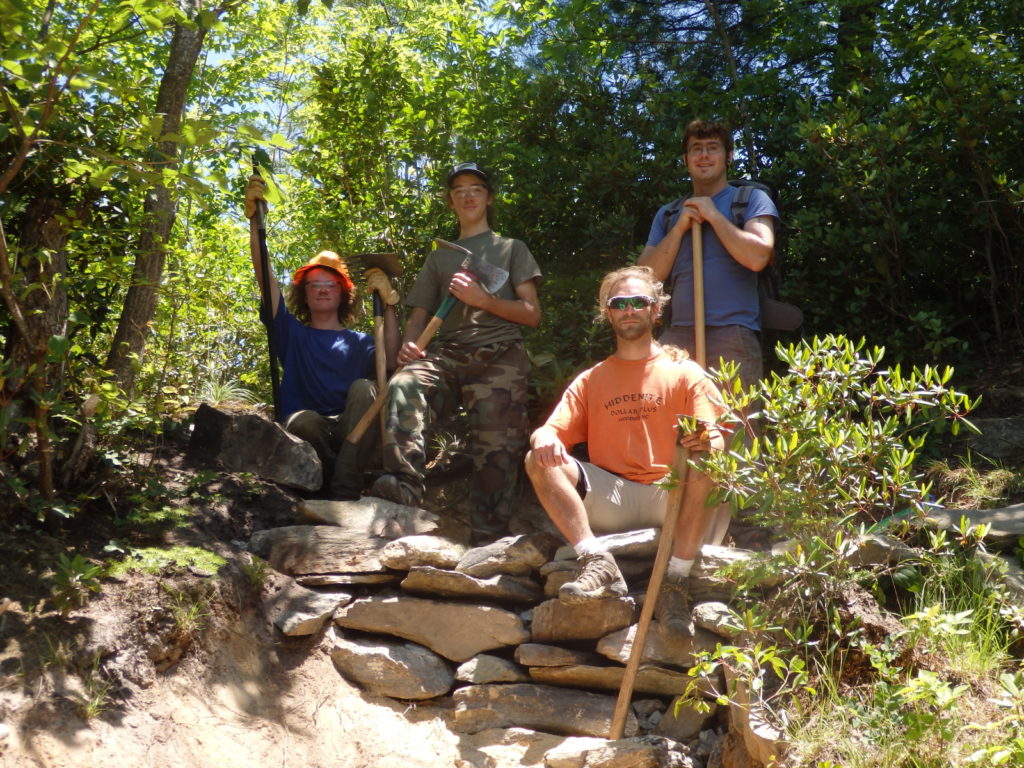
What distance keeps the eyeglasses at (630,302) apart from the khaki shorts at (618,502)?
0.72 meters

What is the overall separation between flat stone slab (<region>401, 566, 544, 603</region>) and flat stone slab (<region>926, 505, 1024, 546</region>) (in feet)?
5.60

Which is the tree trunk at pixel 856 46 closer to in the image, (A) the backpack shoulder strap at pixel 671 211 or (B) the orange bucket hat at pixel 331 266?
(A) the backpack shoulder strap at pixel 671 211

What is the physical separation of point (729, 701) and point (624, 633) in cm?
67

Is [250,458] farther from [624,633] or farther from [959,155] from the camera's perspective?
[959,155]

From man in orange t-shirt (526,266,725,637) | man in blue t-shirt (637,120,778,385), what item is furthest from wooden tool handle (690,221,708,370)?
man in orange t-shirt (526,266,725,637)

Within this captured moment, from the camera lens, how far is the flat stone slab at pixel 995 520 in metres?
4.02

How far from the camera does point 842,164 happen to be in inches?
220

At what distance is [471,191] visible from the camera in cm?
543

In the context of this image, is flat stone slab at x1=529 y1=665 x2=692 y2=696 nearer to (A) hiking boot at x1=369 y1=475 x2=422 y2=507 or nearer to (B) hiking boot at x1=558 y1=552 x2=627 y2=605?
(B) hiking boot at x1=558 y1=552 x2=627 y2=605

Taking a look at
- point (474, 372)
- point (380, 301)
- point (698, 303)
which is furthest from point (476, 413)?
point (698, 303)

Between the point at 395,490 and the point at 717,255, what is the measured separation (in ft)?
6.34

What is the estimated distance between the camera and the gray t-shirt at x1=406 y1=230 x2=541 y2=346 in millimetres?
5277

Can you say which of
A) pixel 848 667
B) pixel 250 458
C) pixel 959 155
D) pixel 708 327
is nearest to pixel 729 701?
pixel 848 667

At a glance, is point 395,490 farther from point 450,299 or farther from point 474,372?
point 450,299
